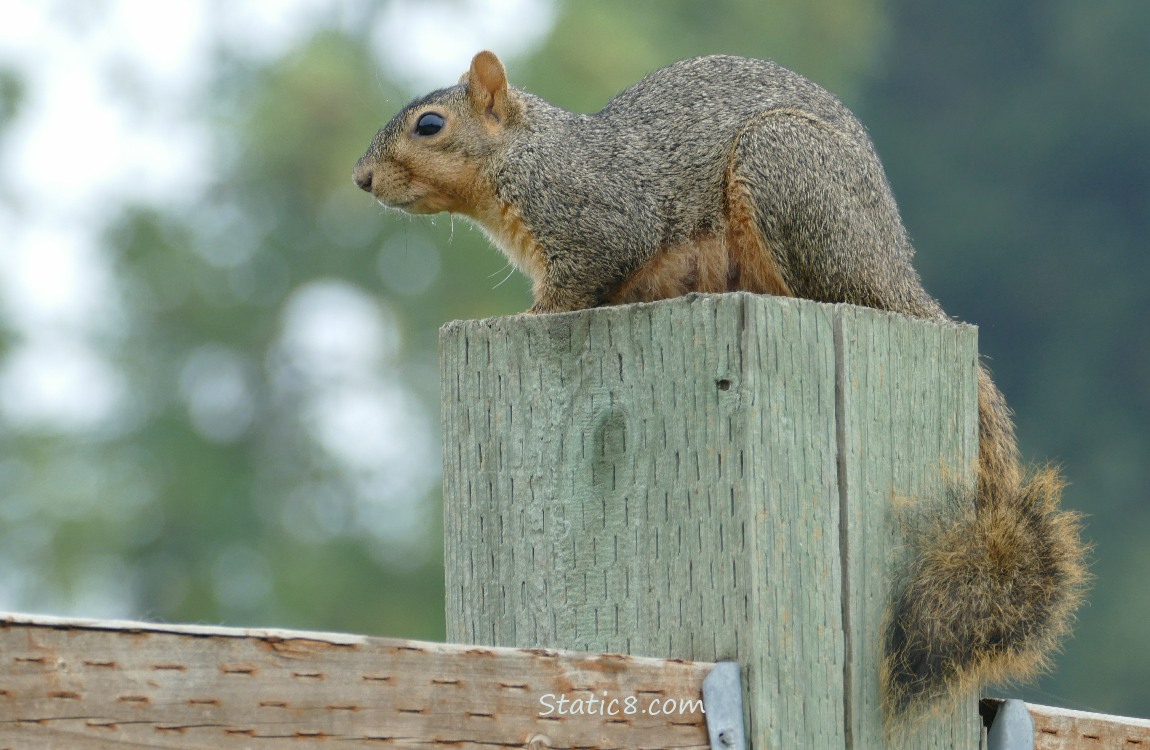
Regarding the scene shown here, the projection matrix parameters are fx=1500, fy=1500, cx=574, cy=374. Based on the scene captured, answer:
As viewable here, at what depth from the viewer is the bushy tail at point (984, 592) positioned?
1.31 m

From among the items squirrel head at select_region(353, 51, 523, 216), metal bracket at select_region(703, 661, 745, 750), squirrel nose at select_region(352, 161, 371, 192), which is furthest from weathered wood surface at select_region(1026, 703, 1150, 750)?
squirrel nose at select_region(352, 161, 371, 192)

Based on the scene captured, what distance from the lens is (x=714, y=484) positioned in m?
1.24

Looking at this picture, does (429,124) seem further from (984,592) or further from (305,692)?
(305,692)

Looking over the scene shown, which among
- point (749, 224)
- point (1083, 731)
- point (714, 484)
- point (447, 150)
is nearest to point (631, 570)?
point (714, 484)

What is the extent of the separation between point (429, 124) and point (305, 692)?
4.52 feet

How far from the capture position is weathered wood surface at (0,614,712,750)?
38.1 inches

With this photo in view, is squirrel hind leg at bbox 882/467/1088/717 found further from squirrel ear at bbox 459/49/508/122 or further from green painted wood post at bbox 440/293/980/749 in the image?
squirrel ear at bbox 459/49/508/122

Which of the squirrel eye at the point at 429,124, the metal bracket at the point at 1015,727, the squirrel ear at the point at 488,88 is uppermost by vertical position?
the squirrel ear at the point at 488,88

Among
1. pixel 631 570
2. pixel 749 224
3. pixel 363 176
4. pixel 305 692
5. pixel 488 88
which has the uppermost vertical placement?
pixel 488 88

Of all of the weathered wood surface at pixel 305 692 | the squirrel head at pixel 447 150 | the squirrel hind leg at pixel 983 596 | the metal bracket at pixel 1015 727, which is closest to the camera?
the weathered wood surface at pixel 305 692

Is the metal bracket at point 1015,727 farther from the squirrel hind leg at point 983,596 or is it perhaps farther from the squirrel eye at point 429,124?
the squirrel eye at point 429,124

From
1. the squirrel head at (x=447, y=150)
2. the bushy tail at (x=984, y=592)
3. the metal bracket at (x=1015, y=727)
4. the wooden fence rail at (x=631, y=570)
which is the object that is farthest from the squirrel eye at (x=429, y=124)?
the metal bracket at (x=1015, y=727)

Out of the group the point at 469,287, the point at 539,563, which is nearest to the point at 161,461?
the point at 469,287

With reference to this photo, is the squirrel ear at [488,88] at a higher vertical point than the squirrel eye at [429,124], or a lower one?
higher
